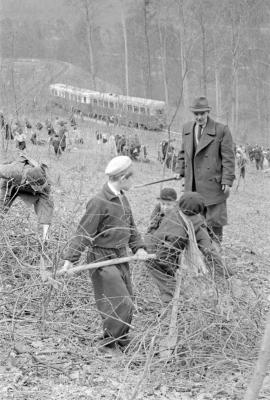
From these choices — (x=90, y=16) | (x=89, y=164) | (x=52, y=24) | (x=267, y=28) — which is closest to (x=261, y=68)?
(x=267, y=28)

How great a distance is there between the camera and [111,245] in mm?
5891

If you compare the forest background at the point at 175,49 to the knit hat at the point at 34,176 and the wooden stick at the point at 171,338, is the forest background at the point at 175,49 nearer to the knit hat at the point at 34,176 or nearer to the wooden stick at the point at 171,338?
the knit hat at the point at 34,176

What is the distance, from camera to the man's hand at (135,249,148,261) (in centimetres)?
575

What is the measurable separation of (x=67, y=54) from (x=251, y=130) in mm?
16168

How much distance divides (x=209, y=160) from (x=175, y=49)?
142ft

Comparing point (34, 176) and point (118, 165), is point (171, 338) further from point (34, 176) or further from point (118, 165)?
point (34, 176)

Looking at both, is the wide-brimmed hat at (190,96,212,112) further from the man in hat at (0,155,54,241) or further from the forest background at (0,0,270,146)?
the forest background at (0,0,270,146)

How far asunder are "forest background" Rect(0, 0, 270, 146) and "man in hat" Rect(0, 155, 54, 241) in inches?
1085

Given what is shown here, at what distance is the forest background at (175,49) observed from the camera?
41.5 metres

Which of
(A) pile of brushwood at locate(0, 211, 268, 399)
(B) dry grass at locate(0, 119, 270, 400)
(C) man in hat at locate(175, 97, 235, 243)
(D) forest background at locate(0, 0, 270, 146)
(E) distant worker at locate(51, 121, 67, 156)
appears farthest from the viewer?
(D) forest background at locate(0, 0, 270, 146)

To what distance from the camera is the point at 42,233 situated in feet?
26.1

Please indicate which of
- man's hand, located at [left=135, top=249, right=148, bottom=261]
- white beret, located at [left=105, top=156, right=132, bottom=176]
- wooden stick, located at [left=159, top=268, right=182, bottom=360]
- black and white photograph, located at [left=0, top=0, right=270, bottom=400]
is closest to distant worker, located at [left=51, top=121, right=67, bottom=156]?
black and white photograph, located at [left=0, top=0, right=270, bottom=400]

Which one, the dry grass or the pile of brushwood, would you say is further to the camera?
the pile of brushwood

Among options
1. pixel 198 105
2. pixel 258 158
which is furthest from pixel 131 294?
pixel 258 158
